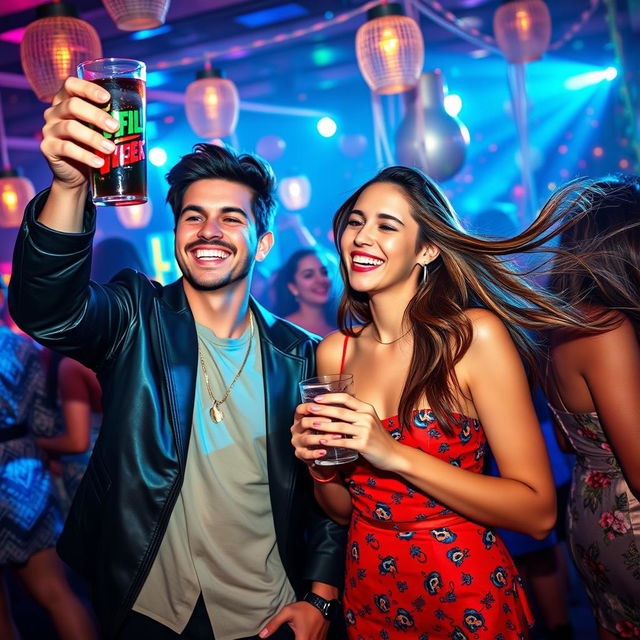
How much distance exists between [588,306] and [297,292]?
2.62 meters

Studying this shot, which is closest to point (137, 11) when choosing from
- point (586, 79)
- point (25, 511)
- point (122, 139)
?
point (25, 511)

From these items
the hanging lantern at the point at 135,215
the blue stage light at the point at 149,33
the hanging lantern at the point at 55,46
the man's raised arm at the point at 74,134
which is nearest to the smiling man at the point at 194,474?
the man's raised arm at the point at 74,134

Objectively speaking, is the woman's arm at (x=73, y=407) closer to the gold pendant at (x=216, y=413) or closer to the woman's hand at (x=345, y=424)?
the gold pendant at (x=216, y=413)

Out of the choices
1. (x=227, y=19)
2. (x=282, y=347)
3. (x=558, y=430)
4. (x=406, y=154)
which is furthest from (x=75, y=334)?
(x=227, y=19)

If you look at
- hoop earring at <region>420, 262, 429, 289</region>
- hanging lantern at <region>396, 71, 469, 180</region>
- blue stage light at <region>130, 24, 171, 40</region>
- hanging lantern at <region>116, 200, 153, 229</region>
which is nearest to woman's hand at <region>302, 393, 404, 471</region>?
hoop earring at <region>420, 262, 429, 289</region>

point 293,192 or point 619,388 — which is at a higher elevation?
point 293,192

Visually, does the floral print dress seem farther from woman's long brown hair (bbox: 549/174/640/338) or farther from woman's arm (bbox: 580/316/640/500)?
woman's long brown hair (bbox: 549/174/640/338)

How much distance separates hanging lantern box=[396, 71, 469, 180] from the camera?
4.59m

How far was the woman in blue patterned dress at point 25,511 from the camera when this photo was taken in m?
Result: 2.97

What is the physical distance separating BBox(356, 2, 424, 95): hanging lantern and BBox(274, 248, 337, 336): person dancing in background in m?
1.22

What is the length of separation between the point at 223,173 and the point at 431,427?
43.1 inches

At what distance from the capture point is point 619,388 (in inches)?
73.4

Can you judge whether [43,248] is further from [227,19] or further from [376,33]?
[227,19]

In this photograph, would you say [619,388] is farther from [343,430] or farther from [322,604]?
[322,604]
